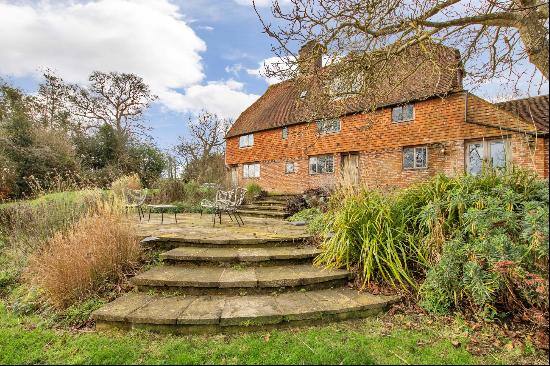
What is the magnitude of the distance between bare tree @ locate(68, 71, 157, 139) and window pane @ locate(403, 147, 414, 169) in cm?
1826

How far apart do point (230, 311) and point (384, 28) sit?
16.4 feet

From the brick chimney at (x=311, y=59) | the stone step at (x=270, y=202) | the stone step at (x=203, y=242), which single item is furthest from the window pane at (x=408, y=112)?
the stone step at (x=203, y=242)

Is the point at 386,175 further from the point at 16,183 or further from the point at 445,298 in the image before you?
the point at 16,183

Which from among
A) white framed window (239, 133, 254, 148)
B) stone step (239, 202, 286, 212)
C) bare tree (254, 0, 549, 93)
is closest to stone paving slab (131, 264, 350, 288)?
bare tree (254, 0, 549, 93)

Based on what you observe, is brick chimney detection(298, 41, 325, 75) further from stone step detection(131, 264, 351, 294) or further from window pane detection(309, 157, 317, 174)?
window pane detection(309, 157, 317, 174)

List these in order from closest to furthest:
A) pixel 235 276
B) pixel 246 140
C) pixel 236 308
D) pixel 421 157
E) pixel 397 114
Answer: pixel 236 308 → pixel 235 276 → pixel 421 157 → pixel 397 114 → pixel 246 140

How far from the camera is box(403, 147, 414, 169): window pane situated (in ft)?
44.0

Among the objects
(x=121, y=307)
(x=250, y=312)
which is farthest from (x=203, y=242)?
(x=250, y=312)

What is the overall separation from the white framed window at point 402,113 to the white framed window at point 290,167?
627 centimetres

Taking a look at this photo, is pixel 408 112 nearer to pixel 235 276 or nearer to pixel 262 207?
pixel 262 207

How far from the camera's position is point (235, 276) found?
3656 millimetres

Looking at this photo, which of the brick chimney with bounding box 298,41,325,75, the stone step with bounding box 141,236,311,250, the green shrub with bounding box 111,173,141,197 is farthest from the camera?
the green shrub with bounding box 111,173,141,197

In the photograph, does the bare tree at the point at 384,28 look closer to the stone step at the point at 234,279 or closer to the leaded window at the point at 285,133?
the stone step at the point at 234,279

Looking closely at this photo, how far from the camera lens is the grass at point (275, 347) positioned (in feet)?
7.70
